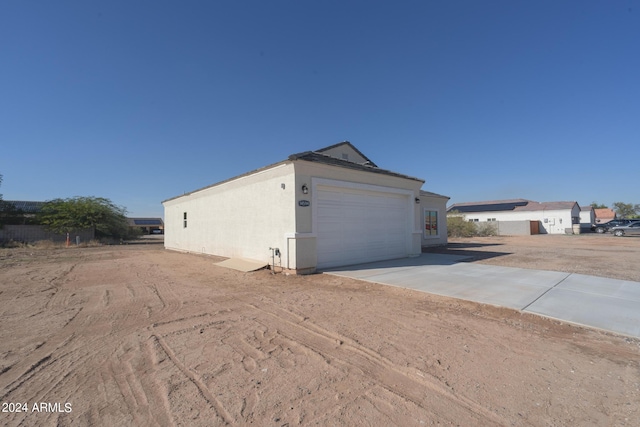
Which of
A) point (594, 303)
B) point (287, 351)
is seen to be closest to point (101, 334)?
point (287, 351)

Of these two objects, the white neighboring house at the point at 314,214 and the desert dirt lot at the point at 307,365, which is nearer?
the desert dirt lot at the point at 307,365

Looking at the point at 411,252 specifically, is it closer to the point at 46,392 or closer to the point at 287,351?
the point at 287,351

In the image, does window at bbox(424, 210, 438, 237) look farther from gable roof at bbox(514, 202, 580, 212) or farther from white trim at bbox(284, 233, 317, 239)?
gable roof at bbox(514, 202, 580, 212)

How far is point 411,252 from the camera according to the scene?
12.7 m

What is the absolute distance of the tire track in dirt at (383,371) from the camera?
247 cm

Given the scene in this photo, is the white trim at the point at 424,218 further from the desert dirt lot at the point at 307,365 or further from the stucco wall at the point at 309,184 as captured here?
the desert dirt lot at the point at 307,365

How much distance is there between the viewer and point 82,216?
2527 cm

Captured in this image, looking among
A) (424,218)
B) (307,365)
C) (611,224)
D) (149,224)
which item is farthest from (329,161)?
(149,224)

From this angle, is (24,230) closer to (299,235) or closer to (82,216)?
(82,216)

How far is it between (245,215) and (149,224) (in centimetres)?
6298

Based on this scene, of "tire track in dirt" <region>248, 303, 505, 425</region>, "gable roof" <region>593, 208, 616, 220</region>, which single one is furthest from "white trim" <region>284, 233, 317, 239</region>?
"gable roof" <region>593, 208, 616, 220</region>

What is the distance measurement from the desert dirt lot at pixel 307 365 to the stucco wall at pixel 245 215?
13.2 feet

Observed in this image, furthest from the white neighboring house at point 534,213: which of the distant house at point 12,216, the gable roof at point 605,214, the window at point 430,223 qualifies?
the distant house at point 12,216

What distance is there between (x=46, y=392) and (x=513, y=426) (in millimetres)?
4228
